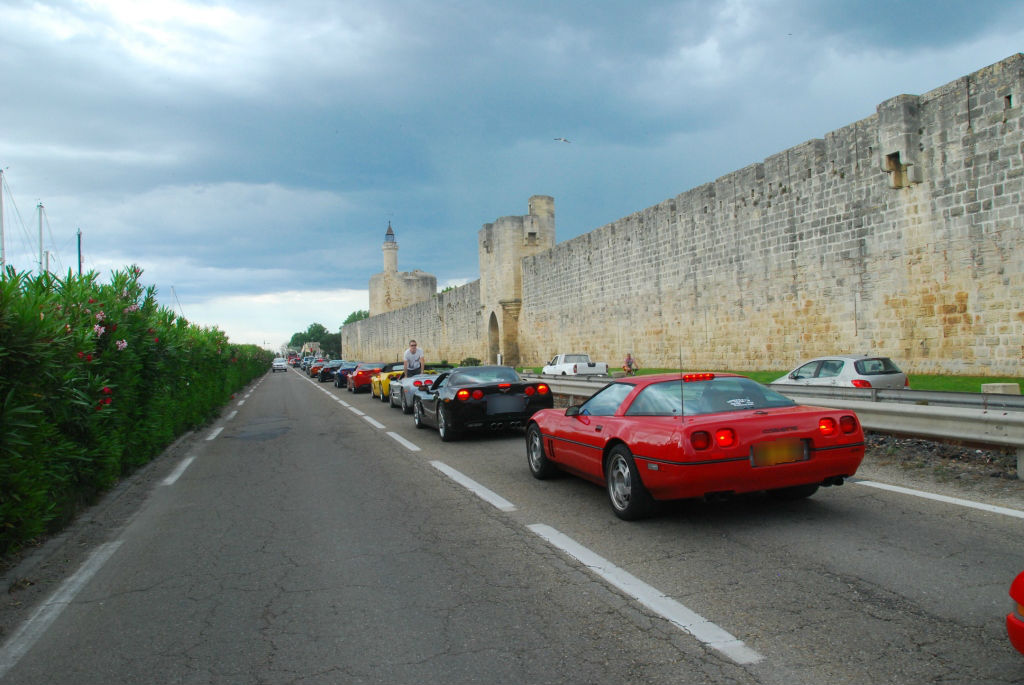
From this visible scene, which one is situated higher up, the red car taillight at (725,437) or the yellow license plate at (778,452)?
the red car taillight at (725,437)

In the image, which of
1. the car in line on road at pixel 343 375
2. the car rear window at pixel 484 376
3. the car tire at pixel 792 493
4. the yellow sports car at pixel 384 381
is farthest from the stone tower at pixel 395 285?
the car tire at pixel 792 493

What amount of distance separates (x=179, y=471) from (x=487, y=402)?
15.3 ft

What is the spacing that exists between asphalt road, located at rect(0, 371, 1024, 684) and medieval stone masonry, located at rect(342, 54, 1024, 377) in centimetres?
1055

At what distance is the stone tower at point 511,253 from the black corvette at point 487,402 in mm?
29640

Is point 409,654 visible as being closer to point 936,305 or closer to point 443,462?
point 443,462

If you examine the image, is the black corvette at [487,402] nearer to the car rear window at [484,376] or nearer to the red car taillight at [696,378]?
the car rear window at [484,376]

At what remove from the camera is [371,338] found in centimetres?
8931

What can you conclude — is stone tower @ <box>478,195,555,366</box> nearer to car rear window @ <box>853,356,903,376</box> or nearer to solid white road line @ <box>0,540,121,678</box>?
car rear window @ <box>853,356,903,376</box>

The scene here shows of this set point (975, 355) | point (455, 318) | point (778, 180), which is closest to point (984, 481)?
point (975, 355)

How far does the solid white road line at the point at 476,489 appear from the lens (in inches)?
276

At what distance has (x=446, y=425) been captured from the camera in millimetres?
12047

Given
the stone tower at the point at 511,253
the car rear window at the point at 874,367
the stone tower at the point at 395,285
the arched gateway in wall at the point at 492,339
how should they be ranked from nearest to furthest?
the car rear window at the point at 874,367
the stone tower at the point at 511,253
the arched gateway in wall at the point at 492,339
the stone tower at the point at 395,285

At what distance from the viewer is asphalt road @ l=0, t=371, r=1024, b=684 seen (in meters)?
3.40

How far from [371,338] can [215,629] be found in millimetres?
86702
